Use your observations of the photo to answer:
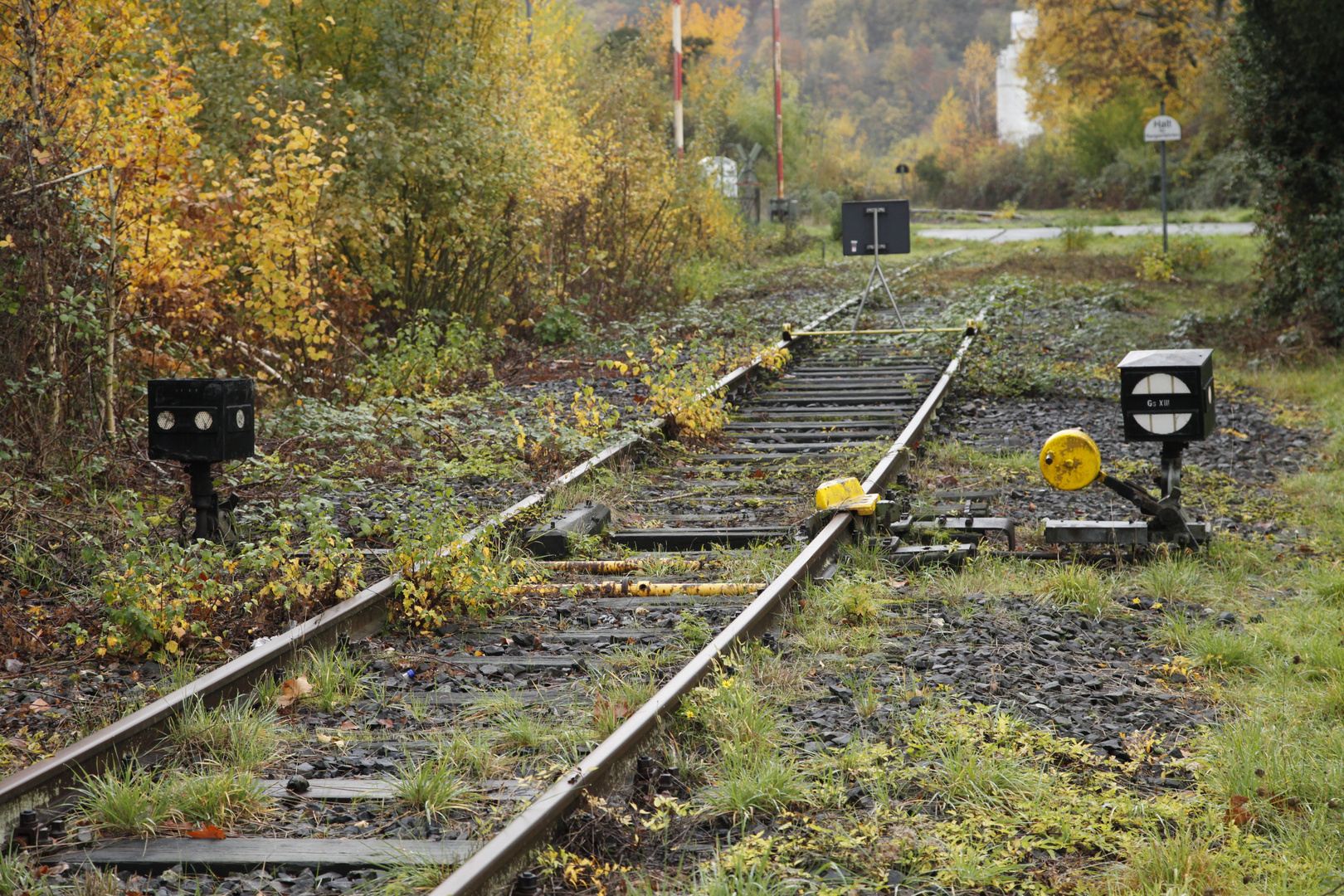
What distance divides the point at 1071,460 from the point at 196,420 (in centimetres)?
401

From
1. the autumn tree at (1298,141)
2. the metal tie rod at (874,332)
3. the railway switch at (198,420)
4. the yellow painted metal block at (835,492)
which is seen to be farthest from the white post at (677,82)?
the railway switch at (198,420)

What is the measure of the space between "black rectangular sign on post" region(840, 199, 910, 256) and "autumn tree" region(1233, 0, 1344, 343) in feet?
12.6

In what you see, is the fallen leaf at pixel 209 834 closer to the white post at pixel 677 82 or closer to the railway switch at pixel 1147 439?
the railway switch at pixel 1147 439

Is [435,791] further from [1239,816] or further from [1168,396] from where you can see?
[1168,396]

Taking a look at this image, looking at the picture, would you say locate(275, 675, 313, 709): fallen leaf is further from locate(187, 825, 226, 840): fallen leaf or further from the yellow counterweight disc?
the yellow counterweight disc

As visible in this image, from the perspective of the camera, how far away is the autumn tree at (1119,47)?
133 feet

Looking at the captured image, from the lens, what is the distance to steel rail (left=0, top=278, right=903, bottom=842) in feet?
10.9

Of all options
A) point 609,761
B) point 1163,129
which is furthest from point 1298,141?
point 609,761

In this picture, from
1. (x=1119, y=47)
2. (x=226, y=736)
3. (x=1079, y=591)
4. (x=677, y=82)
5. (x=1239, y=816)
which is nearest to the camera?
(x=1239, y=816)

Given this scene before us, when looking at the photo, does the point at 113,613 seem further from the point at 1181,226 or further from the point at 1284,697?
the point at 1181,226

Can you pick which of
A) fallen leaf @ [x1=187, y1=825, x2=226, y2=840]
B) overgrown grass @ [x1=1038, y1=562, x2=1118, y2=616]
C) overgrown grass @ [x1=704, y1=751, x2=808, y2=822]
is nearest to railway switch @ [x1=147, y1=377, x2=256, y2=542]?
fallen leaf @ [x1=187, y1=825, x2=226, y2=840]

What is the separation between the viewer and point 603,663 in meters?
4.45

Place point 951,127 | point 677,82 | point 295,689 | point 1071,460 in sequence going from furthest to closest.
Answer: point 951,127, point 677,82, point 1071,460, point 295,689

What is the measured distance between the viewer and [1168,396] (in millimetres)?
5676
